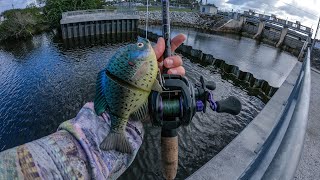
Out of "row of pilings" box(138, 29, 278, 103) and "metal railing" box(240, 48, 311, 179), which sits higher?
"metal railing" box(240, 48, 311, 179)

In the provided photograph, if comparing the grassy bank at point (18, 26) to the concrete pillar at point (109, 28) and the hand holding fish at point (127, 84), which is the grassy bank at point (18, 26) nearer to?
the concrete pillar at point (109, 28)

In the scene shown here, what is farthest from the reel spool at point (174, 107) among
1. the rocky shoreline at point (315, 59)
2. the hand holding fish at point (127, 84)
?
the rocky shoreline at point (315, 59)

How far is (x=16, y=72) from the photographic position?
18391mm

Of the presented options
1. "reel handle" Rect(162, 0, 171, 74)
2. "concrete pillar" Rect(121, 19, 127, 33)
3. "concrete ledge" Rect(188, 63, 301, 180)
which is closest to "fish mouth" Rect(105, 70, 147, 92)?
"reel handle" Rect(162, 0, 171, 74)

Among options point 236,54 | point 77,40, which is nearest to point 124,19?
point 77,40

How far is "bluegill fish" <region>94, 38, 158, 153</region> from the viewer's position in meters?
2.20

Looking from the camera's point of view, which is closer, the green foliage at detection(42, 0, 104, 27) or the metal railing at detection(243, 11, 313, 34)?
the metal railing at detection(243, 11, 313, 34)

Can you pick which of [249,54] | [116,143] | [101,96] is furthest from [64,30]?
[116,143]

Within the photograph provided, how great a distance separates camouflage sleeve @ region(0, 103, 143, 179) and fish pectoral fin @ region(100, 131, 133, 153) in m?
0.04

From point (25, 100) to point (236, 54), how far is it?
891 inches

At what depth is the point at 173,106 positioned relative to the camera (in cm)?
238

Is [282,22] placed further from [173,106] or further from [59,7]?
[173,106]

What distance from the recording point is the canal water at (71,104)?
10.6 meters

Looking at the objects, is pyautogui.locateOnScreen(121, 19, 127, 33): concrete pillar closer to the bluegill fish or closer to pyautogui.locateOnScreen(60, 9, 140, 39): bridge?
pyautogui.locateOnScreen(60, 9, 140, 39): bridge
